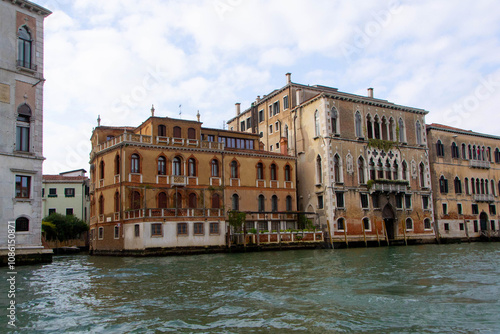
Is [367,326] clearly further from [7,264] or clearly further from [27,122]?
[27,122]

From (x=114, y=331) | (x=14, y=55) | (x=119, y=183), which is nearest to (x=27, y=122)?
(x=14, y=55)

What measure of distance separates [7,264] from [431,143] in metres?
39.2

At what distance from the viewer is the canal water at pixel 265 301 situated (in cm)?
909

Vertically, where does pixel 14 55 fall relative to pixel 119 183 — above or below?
above

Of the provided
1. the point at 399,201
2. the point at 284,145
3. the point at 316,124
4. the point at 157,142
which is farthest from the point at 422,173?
the point at 157,142

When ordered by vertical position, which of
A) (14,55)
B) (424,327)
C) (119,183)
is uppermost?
(14,55)

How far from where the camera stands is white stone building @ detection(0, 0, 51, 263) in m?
21.9

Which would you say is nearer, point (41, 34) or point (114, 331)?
point (114, 331)

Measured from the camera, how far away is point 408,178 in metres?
43.7

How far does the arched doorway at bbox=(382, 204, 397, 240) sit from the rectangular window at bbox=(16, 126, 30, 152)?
98.4 ft

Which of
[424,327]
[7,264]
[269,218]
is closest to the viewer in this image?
[424,327]

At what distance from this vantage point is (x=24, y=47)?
23.5 meters

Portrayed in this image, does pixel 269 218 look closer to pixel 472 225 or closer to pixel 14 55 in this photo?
pixel 14 55

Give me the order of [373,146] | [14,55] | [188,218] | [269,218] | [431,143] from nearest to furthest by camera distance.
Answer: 1. [14,55]
2. [188,218]
3. [269,218]
4. [373,146]
5. [431,143]
